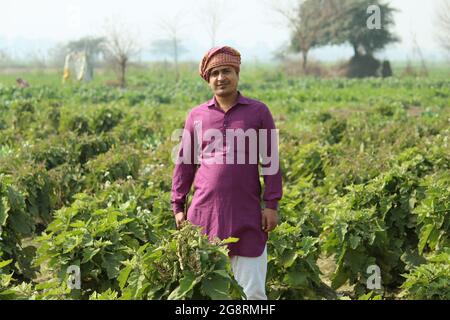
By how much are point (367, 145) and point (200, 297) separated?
805cm

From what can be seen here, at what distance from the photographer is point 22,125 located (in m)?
13.2

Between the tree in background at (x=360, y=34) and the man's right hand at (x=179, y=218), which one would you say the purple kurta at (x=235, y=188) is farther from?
the tree in background at (x=360, y=34)

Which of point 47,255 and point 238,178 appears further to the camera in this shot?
point 47,255

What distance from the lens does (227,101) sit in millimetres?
3764

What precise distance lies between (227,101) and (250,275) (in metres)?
1.01

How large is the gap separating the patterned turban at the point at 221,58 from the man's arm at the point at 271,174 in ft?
1.08

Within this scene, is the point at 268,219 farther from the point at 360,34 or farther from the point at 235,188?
the point at 360,34

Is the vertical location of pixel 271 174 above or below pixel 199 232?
above

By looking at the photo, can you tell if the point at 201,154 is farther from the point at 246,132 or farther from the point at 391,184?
the point at 391,184

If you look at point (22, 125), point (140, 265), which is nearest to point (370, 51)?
point (22, 125)

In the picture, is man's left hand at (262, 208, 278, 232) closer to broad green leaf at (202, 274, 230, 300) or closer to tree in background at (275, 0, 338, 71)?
broad green leaf at (202, 274, 230, 300)

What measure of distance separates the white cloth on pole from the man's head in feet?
3.16

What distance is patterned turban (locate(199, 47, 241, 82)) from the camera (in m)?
3.70

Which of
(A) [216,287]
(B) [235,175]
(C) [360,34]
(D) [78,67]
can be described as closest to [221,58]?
(B) [235,175]
